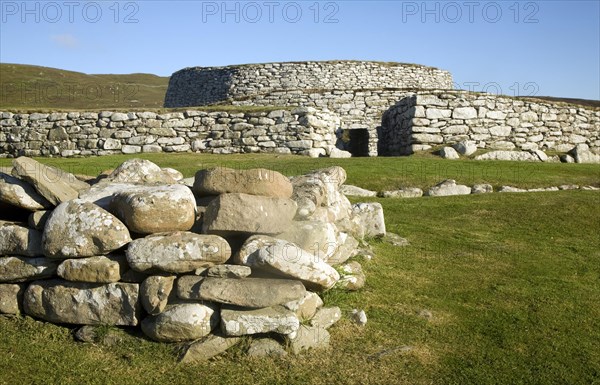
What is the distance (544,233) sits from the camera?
12.0 m

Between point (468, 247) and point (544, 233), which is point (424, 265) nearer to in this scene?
point (468, 247)

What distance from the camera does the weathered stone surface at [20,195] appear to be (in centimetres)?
680

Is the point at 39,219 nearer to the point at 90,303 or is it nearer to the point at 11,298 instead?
the point at 11,298

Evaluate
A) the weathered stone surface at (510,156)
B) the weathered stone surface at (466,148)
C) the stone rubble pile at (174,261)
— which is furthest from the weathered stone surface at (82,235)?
the weathered stone surface at (466,148)

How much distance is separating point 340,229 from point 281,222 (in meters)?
2.50

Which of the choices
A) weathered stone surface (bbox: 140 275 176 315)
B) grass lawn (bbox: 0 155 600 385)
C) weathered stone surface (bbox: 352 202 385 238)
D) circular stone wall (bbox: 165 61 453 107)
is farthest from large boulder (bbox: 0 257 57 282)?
circular stone wall (bbox: 165 61 453 107)

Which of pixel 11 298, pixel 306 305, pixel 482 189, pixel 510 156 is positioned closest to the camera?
pixel 306 305

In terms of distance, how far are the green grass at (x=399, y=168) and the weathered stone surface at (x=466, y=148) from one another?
230 cm

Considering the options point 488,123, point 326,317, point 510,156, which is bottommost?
point 326,317

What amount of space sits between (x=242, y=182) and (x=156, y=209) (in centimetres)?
113

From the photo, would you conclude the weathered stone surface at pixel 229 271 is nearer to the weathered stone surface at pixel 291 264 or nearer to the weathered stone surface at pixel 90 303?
the weathered stone surface at pixel 291 264

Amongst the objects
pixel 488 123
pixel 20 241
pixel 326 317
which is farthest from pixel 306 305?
pixel 488 123

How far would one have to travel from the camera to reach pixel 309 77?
120 ft

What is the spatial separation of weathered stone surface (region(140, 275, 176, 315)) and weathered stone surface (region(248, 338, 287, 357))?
3.72 feet
